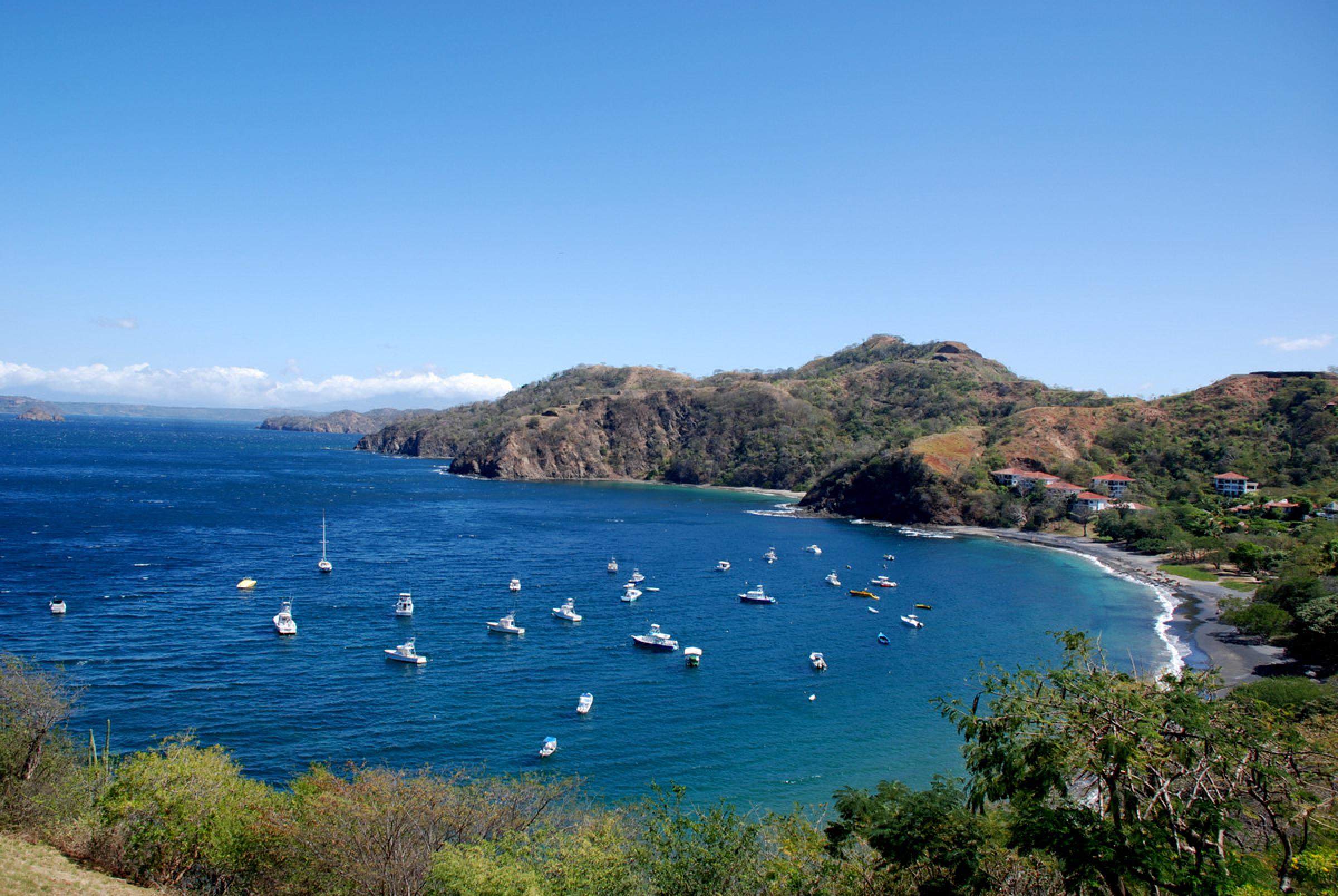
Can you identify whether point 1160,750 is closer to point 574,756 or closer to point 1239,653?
point 574,756

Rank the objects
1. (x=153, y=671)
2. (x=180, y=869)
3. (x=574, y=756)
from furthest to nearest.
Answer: (x=153, y=671) → (x=574, y=756) → (x=180, y=869)

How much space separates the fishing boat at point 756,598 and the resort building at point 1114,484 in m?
83.5

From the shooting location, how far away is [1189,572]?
8662cm

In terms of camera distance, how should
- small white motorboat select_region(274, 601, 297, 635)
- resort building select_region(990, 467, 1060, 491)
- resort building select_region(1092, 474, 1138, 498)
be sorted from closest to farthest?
1. small white motorboat select_region(274, 601, 297, 635)
2. resort building select_region(1092, 474, 1138, 498)
3. resort building select_region(990, 467, 1060, 491)

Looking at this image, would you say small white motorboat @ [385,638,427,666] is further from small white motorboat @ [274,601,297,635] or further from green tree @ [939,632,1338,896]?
green tree @ [939,632,1338,896]

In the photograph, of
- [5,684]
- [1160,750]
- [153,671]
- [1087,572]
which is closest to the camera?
[1160,750]

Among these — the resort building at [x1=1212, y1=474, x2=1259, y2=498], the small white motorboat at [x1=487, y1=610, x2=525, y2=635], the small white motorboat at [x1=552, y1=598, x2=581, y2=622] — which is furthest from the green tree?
the resort building at [x1=1212, y1=474, x2=1259, y2=498]

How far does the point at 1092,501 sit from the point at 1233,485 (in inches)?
821

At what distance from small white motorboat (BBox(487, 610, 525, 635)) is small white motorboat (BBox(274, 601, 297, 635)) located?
44.9 ft

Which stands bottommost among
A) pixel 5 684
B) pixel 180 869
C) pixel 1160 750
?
pixel 180 869

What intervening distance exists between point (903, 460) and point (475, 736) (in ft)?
379

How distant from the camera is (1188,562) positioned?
91938 mm

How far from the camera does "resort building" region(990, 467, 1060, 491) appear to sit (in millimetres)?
130375

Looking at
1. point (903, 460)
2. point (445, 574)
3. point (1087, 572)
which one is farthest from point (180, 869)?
point (903, 460)
